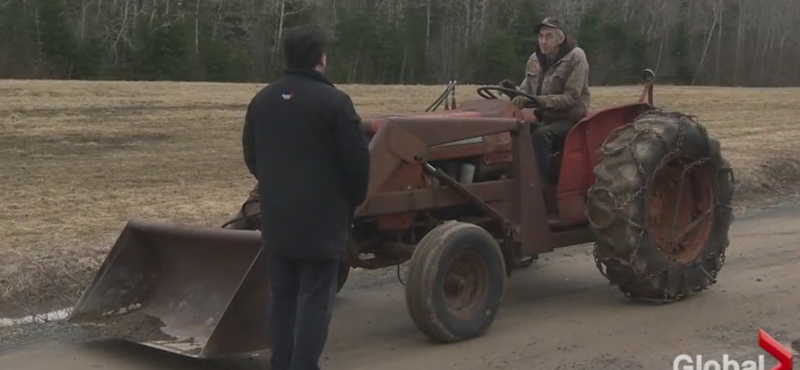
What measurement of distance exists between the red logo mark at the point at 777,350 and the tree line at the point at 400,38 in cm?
3047

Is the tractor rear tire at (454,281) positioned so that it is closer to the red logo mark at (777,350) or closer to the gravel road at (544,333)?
the gravel road at (544,333)

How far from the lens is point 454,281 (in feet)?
23.4

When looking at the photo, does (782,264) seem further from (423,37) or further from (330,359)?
(423,37)

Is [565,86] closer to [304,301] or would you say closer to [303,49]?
[303,49]

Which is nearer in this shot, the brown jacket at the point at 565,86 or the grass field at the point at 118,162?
the brown jacket at the point at 565,86

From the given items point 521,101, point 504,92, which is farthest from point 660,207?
point 504,92

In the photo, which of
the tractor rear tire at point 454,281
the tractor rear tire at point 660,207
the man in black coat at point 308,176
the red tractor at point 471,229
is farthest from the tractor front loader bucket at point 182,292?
the tractor rear tire at point 660,207

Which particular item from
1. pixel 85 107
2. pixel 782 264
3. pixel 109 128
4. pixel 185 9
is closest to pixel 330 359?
pixel 782 264

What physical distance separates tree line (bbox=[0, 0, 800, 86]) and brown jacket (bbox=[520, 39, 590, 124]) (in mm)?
28802

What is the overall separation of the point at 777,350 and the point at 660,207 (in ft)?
7.03

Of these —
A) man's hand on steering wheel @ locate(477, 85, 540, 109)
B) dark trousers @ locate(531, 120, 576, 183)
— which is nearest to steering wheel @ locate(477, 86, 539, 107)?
man's hand on steering wheel @ locate(477, 85, 540, 109)

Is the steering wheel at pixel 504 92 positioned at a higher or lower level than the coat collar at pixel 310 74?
lower

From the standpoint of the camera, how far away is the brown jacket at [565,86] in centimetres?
824

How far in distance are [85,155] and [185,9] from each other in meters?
40.9
